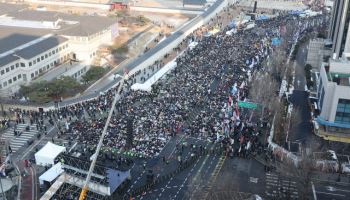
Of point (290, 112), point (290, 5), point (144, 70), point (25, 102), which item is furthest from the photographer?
point (290, 5)

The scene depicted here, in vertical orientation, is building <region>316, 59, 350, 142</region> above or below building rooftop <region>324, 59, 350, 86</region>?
below

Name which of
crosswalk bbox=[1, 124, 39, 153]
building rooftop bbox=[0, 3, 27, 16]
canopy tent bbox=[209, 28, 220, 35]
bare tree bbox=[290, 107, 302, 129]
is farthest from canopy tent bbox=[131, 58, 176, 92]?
building rooftop bbox=[0, 3, 27, 16]

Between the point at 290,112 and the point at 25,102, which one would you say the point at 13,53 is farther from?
the point at 290,112

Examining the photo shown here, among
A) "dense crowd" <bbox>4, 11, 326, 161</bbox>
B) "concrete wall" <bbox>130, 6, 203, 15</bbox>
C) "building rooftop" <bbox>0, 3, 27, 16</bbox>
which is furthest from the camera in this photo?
"concrete wall" <bbox>130, 6, 203, 15</bbox>

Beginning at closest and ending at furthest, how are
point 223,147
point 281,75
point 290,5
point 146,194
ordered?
point 146,194, point 223,147, point 281,75, point 290,5

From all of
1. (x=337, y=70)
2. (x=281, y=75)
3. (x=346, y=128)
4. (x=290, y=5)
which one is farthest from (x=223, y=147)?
(x=290, y=5)

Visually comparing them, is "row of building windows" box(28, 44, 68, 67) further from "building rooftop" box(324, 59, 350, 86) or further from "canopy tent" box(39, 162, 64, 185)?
"building rooftop" box(324, 59, 350, 86)

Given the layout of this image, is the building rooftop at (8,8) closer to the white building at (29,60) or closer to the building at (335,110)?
the white building at (29,60)
